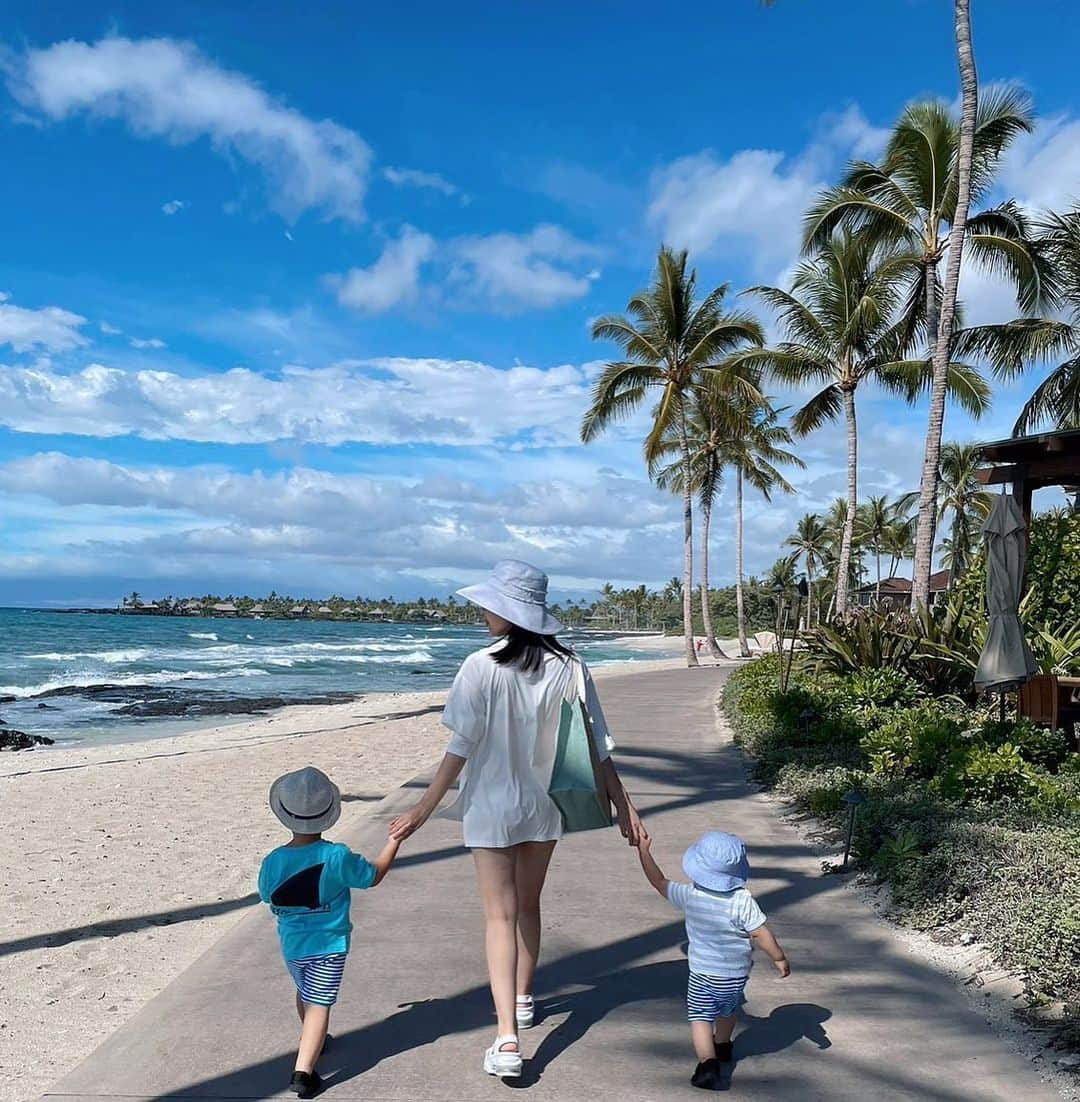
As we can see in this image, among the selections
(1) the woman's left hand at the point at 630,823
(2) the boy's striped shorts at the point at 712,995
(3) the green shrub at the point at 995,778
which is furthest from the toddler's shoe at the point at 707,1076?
(3) the green shrub at the point at 995,778

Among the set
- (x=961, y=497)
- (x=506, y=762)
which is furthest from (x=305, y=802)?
(x=961, y=497)

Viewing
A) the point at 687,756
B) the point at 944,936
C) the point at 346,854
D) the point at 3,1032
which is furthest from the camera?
the point at 687,756

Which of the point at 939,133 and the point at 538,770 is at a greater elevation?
the point at 939,133

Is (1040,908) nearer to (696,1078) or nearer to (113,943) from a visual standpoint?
(696,1078)

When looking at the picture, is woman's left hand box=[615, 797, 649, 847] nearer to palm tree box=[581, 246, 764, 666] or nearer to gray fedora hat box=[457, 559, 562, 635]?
gray fedora hat box=[457, 559, 562, 635]

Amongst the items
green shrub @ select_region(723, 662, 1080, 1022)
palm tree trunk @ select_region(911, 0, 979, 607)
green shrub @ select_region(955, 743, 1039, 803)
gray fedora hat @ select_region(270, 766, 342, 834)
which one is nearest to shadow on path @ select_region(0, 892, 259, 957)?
gray fedora hat @ select_region(270, 766, 342, 834)

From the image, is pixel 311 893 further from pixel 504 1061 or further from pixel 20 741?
pixel 20 741

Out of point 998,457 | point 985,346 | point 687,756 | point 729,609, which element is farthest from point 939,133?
point 729,609

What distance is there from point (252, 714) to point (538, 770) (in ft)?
65.8

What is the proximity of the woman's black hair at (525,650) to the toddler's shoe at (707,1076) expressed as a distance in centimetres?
136

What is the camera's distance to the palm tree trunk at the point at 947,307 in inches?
564

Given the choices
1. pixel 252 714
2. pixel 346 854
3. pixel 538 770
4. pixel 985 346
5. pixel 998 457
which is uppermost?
pixel 985 346

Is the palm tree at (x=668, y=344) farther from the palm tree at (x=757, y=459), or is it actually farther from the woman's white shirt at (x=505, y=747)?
the woman's white shirt at (x=505, y=747)

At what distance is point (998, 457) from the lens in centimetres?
1172
